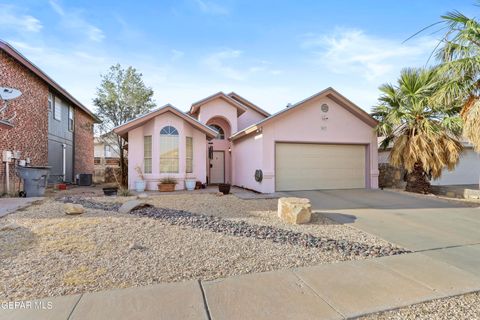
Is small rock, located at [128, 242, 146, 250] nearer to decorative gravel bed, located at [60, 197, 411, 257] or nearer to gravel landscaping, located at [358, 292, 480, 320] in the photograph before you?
decorative gravel bed, located at [60, 197, 411, 257]

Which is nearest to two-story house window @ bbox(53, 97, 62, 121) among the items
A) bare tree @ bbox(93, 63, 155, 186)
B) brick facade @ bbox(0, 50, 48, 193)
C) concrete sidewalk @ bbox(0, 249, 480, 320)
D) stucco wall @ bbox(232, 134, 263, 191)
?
brick facade @ bbox(0, 50, 48, 193)

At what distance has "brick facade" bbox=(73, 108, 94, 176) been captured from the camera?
62.5 feet

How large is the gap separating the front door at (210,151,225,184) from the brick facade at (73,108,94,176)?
31.4 feet

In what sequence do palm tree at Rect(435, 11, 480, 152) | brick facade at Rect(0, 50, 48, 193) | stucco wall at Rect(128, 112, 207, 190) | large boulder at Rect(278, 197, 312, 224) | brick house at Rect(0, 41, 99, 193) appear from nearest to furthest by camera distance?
large boulder at Rect(278, 197, 312, 224)
palm tree at Rect(435, 11, 480, 152)
brick facade at Rect(0, 50, 48, 193)
brick house at Rect(0, 41, 99, 193)
stucco wall at Rect(128, 112, 207, 190)

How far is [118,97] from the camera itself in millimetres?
18031

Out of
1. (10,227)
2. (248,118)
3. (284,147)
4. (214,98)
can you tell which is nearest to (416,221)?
(284,147)

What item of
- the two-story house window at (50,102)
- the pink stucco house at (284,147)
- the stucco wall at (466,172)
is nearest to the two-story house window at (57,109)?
the two-story house window at (50,102)

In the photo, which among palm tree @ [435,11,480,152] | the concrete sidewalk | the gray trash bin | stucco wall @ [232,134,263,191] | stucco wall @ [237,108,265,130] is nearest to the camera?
the concrete sidewalk

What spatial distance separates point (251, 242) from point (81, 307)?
2824 millimetres

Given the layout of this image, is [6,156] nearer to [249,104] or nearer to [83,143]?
[83,143]

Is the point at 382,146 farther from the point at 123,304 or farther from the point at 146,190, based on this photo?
the point at 123,304

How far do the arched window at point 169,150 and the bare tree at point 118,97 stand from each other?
6241 mm

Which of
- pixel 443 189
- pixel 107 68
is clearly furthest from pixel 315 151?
pixel 107 68
